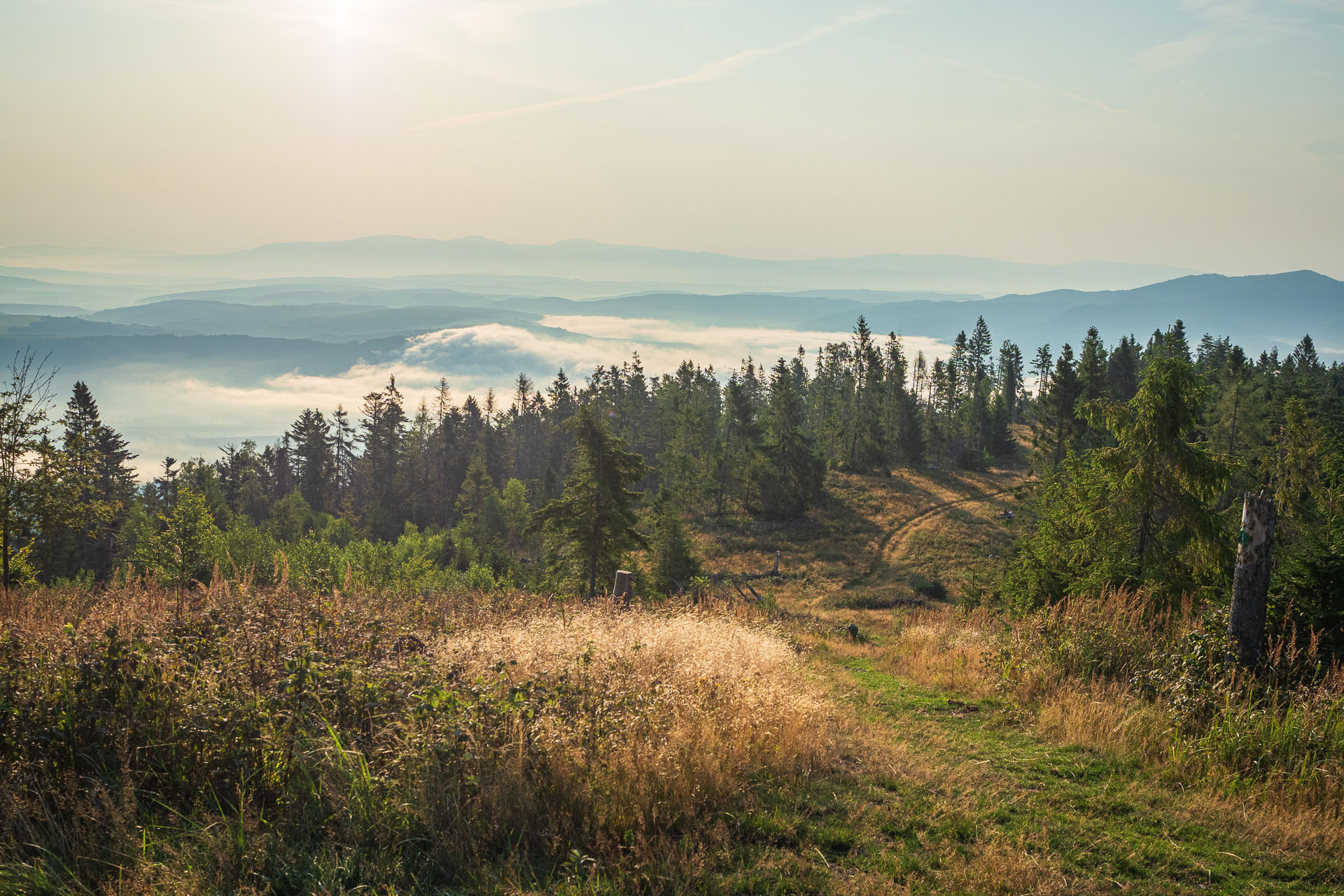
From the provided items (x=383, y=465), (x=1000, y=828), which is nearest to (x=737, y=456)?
(x=383, y=465)

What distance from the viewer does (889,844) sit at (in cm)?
523

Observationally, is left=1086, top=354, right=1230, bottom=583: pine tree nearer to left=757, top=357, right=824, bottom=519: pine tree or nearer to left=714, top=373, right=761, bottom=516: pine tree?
left=757, top=357, right=824, bottom=519: pine tree

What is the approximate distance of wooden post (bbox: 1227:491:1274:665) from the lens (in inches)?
296

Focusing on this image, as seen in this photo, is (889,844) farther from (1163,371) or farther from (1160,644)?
(1163,371)

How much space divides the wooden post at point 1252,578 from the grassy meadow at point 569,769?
0.24m

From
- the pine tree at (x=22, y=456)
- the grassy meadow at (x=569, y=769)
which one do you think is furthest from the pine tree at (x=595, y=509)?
the grassy meadow at (x=569, y=769)

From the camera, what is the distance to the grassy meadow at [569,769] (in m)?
4.67

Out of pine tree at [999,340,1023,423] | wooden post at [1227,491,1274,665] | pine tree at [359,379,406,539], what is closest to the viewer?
wooden post at [1227,491,1274,665]

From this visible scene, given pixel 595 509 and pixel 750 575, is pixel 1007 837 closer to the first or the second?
pixel 595 509

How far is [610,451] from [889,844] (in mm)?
26522

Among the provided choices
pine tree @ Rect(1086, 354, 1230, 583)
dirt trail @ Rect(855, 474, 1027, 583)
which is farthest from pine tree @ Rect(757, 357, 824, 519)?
pine tree @ Rect(1086, 354, 1230, 583)

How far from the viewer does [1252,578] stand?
758cm

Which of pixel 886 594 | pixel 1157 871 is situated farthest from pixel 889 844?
pixel 886 594

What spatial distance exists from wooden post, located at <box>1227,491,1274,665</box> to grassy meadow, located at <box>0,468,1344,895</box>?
0.24 m
